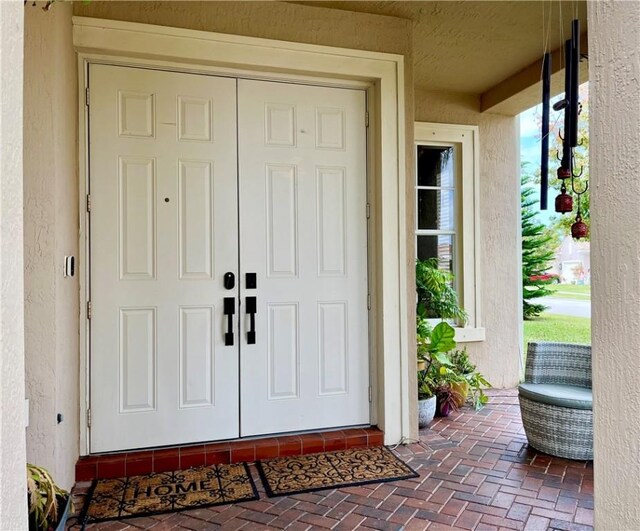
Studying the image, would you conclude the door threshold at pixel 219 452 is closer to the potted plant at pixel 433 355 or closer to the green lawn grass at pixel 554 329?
the potted plant at pixel 433 355

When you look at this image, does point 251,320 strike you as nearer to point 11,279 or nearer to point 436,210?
point 11,279

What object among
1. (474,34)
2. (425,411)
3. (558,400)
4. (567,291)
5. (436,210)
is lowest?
(425,411)

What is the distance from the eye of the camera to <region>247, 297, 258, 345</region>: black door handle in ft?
9.73

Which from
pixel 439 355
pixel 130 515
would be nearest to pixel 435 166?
pixel 439 355

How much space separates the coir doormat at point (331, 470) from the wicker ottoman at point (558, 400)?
0.92m

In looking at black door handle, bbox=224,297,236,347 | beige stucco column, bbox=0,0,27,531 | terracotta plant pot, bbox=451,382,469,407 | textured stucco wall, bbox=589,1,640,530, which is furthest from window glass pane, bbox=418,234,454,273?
beige stucco column, bbox=0,0,27,531

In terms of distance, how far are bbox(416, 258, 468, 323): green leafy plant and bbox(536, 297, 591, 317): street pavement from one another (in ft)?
10.7

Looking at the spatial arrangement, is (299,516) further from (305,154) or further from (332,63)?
(332,63)

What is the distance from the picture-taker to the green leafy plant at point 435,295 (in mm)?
4078

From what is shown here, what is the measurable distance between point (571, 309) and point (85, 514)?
277 inches

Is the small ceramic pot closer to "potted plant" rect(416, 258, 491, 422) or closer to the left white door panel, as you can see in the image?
"potted plant" rect(416, 258, 491, 422)

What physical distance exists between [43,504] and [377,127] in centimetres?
273

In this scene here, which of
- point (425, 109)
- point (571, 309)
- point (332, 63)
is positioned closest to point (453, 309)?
point (425, 109)

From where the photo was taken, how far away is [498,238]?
15.0ft
